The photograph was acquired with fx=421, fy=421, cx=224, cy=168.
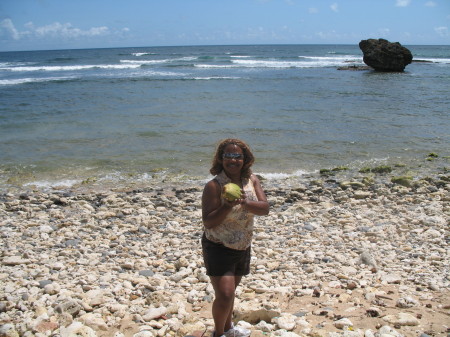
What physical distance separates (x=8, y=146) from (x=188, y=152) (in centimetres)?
574

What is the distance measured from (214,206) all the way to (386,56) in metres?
48.5

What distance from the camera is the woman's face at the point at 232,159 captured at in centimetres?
329

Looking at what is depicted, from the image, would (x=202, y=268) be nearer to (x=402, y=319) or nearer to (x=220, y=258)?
(x=220, y=258)

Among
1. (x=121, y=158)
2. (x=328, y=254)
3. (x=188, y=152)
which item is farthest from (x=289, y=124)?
(x=328, y=254)

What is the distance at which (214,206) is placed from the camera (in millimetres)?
3160

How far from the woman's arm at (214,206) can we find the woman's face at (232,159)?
162 mm

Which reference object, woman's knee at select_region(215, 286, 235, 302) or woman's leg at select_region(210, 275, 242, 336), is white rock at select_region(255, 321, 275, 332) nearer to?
woman's leg at select_region(210, 275, 242, 336)

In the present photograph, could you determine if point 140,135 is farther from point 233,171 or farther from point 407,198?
point 233,171

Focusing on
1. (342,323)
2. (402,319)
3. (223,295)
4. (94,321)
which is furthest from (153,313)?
(402,319)

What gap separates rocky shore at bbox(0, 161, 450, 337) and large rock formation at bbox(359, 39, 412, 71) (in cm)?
4148

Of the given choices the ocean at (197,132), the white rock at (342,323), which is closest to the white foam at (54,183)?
the ocean at (197,132)

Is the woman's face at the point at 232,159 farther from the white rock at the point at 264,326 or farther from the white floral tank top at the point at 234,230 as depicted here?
the white rock at the point at 264,326

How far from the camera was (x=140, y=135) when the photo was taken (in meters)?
14.5

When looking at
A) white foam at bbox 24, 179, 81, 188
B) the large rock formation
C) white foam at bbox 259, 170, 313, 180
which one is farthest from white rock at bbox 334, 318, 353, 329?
Result: the large rock formation
